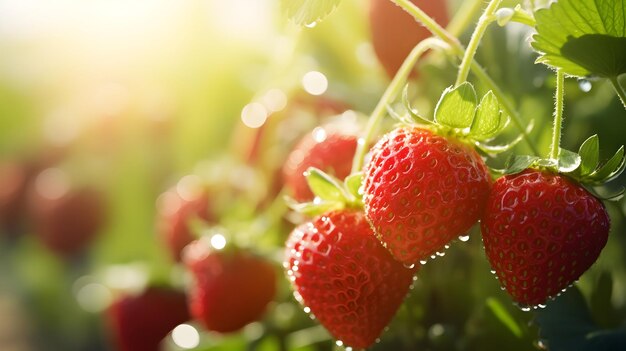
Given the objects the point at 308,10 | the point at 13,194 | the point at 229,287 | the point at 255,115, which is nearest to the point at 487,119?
the point at 308,10

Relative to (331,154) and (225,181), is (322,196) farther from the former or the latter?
(225,181)

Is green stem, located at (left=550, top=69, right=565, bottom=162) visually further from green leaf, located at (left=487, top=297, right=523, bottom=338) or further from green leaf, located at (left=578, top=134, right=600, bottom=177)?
green leaf, located at (left=487, top=297, right=523, bottom=338)

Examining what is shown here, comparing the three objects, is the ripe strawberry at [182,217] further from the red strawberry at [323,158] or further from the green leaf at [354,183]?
the green leaf at [354,183]

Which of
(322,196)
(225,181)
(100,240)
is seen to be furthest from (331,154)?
(100,240)

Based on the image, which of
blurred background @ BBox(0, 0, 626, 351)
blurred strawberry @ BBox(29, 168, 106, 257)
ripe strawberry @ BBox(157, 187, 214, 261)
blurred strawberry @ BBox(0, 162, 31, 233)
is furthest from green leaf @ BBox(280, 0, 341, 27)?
blurred strawberry @ BBox(0, 162, 31, 233)

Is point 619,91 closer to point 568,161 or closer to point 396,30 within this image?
point 568,161
